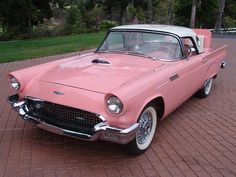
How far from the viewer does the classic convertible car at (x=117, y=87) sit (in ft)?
12.7

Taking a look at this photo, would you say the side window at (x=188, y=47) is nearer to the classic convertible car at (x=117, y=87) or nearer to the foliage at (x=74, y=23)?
the classic convertible car at (x=117, y=87)

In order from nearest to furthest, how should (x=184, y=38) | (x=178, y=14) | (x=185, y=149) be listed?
(x=185, y=149), (x=184, y=38), (x=178, y=14)

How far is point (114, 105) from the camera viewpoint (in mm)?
3840

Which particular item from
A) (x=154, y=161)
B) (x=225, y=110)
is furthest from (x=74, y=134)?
(x=225, y=110)

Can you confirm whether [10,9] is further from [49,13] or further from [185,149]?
[185,149]

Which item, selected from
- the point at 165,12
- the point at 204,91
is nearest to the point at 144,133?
the point at 204,91

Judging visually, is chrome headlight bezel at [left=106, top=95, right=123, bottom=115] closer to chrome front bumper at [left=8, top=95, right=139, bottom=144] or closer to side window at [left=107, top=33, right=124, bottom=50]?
chrome front bumper at [left=8, top=95, right=139, bottom=144]

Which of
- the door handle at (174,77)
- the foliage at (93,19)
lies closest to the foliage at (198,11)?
the foliage at (93,19)

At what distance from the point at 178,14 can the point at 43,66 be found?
81.9ft

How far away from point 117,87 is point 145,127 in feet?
2.49

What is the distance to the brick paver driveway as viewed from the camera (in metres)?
3.95

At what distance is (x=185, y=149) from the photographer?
452cm

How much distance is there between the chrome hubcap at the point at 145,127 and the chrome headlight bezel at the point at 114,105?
511mm

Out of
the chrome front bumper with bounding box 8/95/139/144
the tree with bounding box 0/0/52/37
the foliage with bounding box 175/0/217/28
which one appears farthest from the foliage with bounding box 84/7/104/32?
the chrome front bumper with bounding box 8/95/139/144
